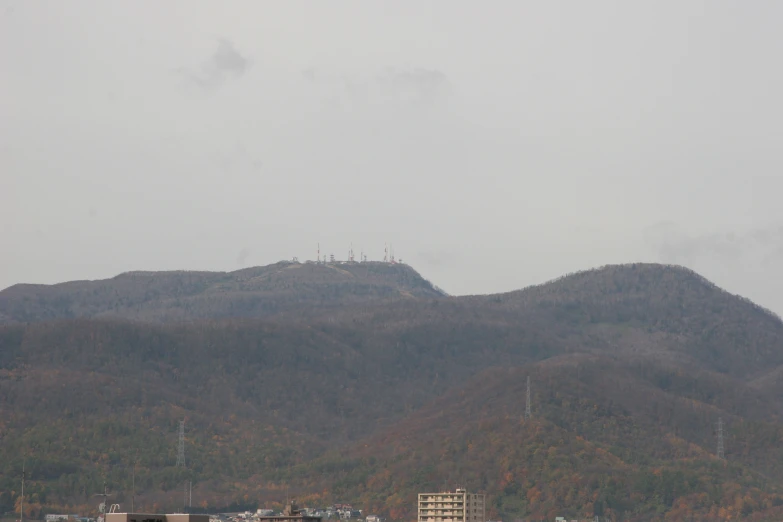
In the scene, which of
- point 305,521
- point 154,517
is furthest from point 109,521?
point 305,521

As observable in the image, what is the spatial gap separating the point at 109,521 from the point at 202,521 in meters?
11.3

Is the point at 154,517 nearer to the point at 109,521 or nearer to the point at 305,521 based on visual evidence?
the point at 109,521

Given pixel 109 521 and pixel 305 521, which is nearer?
pixel 109 521

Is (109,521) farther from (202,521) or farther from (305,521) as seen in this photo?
(305,521)

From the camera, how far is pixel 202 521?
536 ft

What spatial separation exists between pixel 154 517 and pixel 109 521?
5904 mm

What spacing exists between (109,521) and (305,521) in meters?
44.7

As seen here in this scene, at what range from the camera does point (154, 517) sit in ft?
525

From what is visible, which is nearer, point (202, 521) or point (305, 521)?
point (202, 521)

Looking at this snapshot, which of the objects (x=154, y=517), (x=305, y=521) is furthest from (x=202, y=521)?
(x=305, y=521)

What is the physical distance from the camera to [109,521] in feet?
510

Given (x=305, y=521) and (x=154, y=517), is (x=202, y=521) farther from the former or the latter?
(x=305, y=521)

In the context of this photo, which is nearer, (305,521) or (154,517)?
(154,517)
